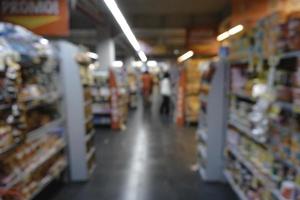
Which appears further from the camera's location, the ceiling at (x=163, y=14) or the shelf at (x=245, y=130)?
the ceiling at (x=163, y=14)

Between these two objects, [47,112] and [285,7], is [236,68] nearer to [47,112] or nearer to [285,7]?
[285,7]

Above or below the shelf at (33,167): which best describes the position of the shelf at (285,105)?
above

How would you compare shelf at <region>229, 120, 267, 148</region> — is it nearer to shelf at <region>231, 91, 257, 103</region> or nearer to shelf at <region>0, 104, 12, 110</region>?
shelf at <region>231, 91, 257, 103</region>

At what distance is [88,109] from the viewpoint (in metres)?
4.46

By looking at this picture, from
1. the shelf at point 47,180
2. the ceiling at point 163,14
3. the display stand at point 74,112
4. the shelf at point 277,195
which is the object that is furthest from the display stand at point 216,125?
the ceiling at point 163,14

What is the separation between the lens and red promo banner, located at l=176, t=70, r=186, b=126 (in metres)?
7.88

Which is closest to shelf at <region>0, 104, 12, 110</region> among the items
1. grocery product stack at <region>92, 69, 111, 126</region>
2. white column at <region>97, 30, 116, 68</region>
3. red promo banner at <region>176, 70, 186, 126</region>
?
grocery product stack at <region>92, 69, 111, 126</region>

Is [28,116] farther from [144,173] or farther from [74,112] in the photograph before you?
[144,173]

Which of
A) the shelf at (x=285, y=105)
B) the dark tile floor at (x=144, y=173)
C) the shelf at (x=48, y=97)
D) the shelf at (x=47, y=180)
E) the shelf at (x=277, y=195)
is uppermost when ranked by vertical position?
the shelf at (x=48, y=97)

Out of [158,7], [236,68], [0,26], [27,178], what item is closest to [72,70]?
[0,26]

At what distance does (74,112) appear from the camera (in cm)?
384

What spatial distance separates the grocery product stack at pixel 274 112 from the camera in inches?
80.2

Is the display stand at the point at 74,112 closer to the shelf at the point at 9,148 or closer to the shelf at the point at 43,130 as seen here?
the shelf at the point at 43,130

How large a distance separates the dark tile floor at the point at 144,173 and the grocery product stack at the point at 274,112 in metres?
0.92
